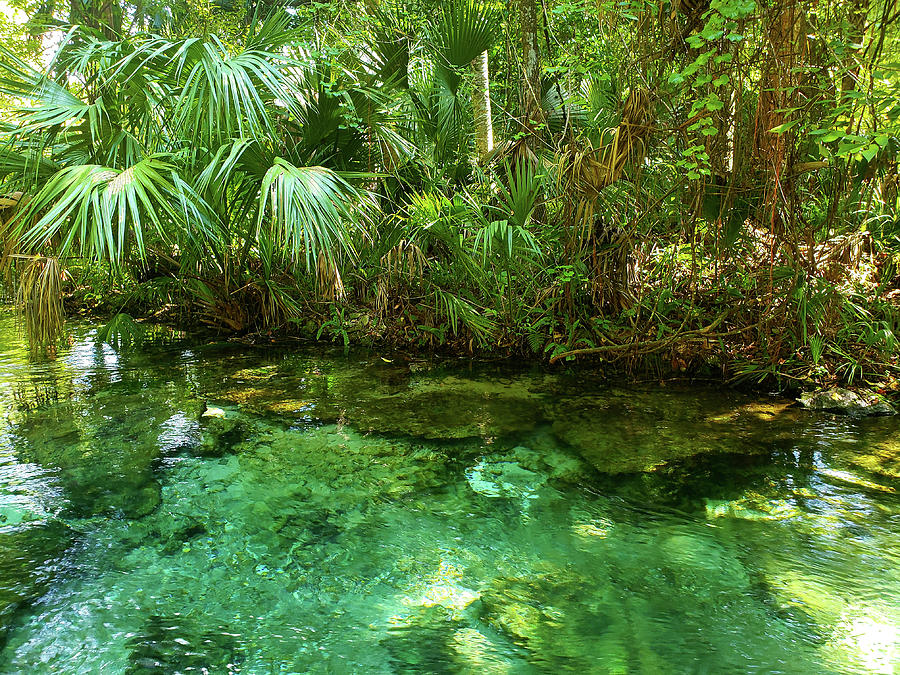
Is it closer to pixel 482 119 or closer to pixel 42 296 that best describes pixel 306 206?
pixel 42 296

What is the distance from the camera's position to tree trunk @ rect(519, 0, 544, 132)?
15.1 ft

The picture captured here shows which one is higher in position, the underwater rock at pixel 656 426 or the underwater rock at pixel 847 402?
the underwater rock at pixel 847 402

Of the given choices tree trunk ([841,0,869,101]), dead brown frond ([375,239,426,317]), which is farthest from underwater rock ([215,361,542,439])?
tree trunk ([841,0,869,101])

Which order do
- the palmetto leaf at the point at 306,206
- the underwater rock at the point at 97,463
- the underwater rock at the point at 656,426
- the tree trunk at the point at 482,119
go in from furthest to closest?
the tree trunk at the point at 482,119
the palmetto leaf at the point at 306,206
the underwater rock at the point at 656,426
the underwater rock at the point at 97,463

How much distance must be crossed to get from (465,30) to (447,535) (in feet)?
12.1

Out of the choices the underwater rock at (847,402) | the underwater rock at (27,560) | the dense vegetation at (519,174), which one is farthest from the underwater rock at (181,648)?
the underwater rock at (847,402)

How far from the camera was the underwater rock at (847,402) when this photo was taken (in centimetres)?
333

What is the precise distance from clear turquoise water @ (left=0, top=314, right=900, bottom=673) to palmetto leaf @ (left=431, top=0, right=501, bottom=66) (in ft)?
8.95

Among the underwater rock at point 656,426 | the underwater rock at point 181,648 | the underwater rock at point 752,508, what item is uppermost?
the underwater rock at point 656,426

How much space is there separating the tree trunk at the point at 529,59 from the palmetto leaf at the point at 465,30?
0.97ft

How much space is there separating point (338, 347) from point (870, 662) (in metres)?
4.61

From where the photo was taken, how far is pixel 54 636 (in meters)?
1.64

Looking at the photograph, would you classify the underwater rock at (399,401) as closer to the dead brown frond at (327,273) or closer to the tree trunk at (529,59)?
the dead brown frond at (327,273)

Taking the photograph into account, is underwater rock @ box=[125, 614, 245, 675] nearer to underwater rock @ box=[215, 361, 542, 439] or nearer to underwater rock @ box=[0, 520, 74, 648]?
underwater rock @ box=[0, 520, 74, 648]
